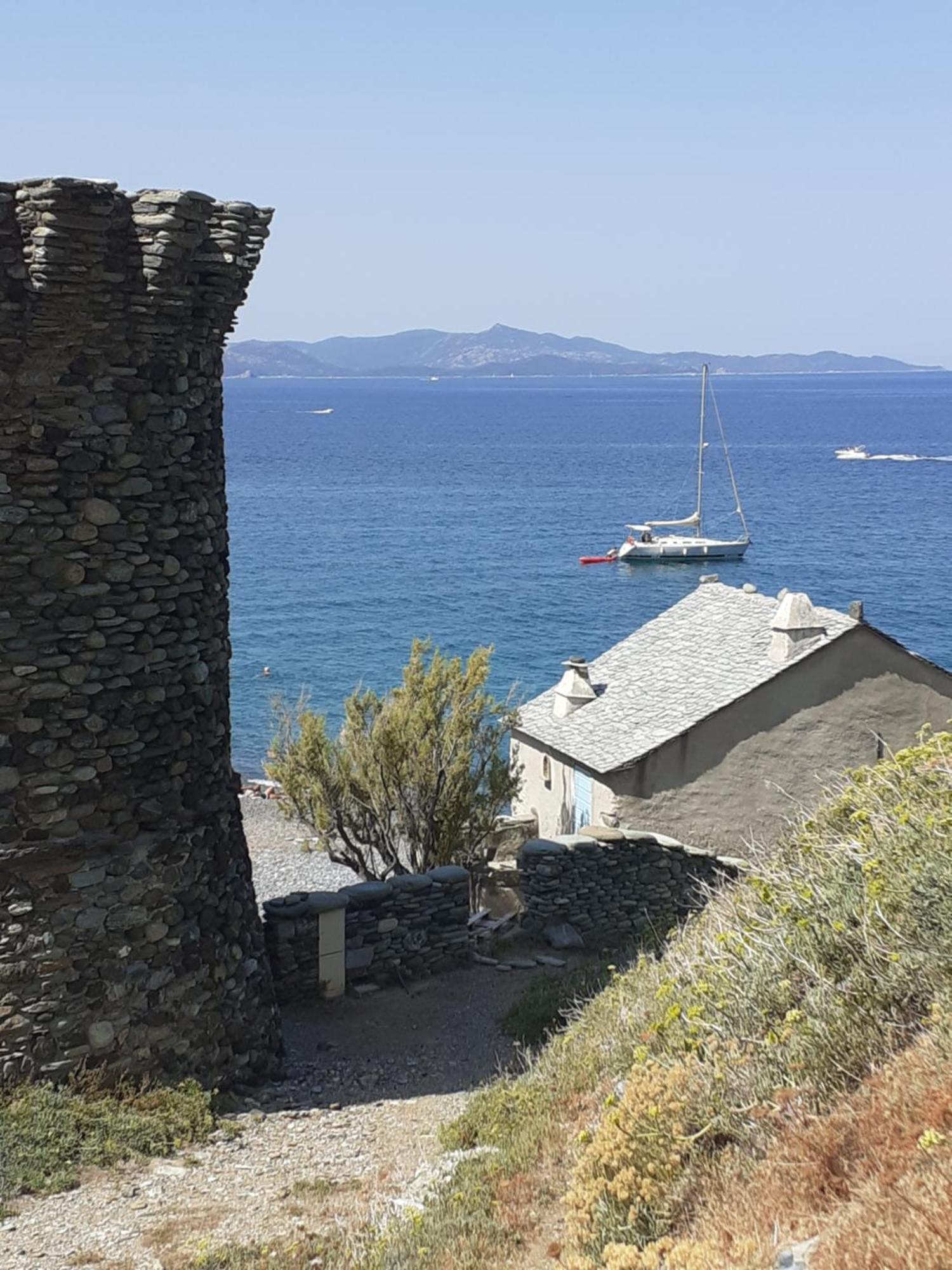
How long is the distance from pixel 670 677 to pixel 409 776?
5.40 m

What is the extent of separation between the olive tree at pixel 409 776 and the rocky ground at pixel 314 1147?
5.94 m

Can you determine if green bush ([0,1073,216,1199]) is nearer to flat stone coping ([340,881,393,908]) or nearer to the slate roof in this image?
flat stone coping ([340,881,393,908])

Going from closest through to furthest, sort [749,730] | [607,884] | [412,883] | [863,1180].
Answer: [863,1180] < [412,883] < [607,884] < [749,730]

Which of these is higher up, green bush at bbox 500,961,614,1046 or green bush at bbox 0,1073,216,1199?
green bush at bbox 0,1073,216,1199

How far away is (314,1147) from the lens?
10.9 m

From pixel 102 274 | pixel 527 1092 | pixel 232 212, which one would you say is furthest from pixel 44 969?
pixel 232 212

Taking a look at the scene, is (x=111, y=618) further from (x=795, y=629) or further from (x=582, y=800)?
(x=795, y=629)

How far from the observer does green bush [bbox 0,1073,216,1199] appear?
9930mm

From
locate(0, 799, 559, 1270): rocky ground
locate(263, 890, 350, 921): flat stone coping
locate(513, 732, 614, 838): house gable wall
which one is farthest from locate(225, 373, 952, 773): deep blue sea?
locate(0, 799, 559, 1270): rocky ground

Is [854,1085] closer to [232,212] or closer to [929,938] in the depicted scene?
[929,938]

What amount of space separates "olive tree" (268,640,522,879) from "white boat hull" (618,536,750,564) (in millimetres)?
60645

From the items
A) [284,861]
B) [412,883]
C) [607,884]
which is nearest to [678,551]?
[284,861]

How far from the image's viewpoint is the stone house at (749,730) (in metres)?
21.6

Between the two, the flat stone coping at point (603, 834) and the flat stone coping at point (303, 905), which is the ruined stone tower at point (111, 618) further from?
the flat stone coping at point (603, 834)
